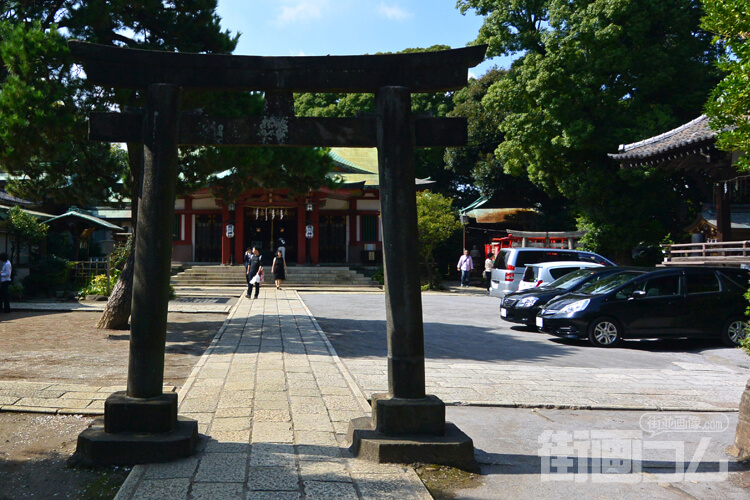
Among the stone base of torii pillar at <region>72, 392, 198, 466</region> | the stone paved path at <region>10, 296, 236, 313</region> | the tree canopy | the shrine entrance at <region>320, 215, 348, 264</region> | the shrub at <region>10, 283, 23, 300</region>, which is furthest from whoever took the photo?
the tree canopy

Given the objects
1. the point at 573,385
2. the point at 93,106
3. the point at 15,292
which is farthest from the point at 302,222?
the point at 573,385

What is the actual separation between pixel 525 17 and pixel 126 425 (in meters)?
24.9

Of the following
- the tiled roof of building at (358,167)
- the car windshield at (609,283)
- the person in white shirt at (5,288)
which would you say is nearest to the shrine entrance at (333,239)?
the tiled roof of building at (358,167)

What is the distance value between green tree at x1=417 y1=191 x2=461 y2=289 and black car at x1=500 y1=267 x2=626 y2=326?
41.4ft

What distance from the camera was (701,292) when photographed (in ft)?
38.1

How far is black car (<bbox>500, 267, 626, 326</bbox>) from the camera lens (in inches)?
518

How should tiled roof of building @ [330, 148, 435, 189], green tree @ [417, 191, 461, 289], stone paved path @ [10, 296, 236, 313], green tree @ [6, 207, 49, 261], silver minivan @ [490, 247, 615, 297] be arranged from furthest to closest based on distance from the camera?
tiled roof of building @ [330, 148, 435, 189] < green tree @ [417, 191, 461, 289] < green tree @ [6, 207, 49, 261] < silver minivan @ [490, 247, 615, 297] < stone paved path @ [10, 296, 236, 313]

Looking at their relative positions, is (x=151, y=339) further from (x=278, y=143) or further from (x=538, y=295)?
(x=538, y=295)

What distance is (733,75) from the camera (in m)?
4.70

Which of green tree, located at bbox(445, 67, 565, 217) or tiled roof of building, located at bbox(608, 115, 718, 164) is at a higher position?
green tree, located at bbox(445, 67, 565, 217)

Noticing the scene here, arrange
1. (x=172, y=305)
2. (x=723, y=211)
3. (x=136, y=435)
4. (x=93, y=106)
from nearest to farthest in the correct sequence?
(x=136, y=435) < (x=93, y=106) < (x=723, y=211) < (x=172, y=305)

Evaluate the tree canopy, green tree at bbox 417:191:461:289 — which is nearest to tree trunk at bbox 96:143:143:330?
green tree at bbox 417:191:461:289

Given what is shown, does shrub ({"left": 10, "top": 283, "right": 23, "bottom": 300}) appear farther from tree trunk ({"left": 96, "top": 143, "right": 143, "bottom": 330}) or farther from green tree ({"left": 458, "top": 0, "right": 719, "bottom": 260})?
green tree ({"left": 458, "top": 0, "right": 719, "bottom": 260})

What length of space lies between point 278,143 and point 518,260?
13.6 metres
